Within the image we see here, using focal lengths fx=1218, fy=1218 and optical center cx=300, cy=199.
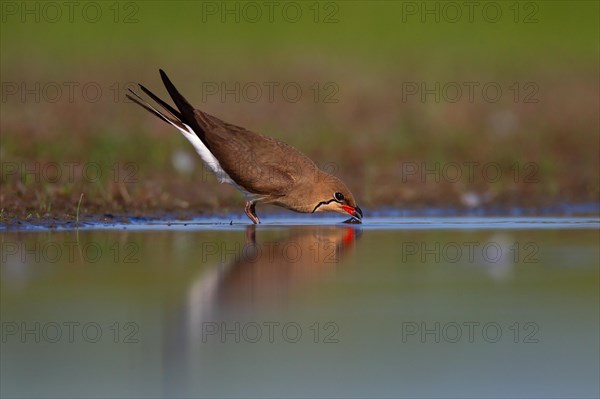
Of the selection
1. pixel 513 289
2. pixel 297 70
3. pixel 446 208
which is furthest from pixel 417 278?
pixel 297 70

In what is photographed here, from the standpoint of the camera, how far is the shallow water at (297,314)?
554 centimetres

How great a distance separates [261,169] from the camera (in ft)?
35.5

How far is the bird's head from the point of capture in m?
10.9

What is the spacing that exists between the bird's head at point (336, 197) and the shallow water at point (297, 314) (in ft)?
2.53

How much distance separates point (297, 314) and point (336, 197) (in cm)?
410

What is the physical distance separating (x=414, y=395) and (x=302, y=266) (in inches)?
127

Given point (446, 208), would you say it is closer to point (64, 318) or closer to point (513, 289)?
point (513, 289)
